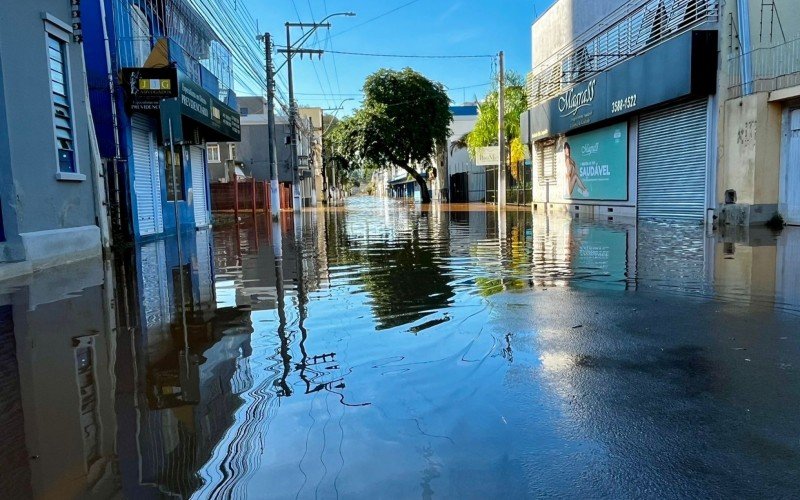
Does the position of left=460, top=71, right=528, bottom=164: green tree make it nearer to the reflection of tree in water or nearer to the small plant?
the small plant

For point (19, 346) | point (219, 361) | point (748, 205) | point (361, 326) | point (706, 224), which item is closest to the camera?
point (219, 361)

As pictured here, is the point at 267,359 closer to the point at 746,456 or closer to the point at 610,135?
the point at 746,456

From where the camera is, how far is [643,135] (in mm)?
20078

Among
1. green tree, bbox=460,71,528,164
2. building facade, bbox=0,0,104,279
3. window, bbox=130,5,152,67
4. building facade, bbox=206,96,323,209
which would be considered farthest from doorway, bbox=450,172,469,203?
building facade, bbox=0,0,104,279

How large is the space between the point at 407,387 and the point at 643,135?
18.8 m

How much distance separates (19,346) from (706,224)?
1670 centimetres

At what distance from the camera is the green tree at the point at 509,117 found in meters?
40.9

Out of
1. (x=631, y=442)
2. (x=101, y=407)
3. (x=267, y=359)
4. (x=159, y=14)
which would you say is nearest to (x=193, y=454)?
(x=101, y=407)

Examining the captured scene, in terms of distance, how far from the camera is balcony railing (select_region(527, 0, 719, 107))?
17141 millimetres

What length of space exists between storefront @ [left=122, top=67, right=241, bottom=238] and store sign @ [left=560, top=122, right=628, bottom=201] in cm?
1421

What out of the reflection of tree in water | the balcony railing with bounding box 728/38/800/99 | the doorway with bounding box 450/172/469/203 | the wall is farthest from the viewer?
the doorway with bounding box 450/172/469/203

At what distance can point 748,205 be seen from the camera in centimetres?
1505

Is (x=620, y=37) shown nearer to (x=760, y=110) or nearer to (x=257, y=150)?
(x=760, y=110)

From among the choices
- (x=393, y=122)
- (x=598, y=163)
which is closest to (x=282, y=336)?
(x=598, y=163)
